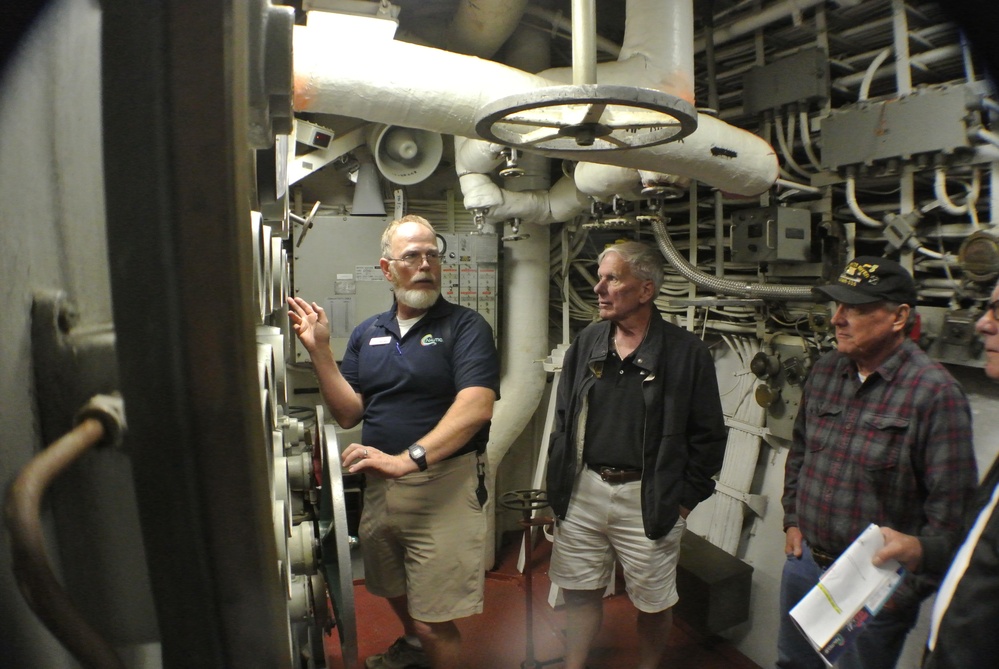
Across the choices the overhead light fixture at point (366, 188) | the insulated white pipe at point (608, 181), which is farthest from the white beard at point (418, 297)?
the overhead light fixture at point (366, 188)

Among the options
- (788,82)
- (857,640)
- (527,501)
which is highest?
(788,82)

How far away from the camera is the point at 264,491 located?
320 millimetres

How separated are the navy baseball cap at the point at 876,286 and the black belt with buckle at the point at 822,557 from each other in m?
0.75

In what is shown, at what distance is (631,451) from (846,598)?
0.80 m

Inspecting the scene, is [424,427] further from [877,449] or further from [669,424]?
[877,449]

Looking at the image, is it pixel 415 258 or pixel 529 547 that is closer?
pixel 415 258

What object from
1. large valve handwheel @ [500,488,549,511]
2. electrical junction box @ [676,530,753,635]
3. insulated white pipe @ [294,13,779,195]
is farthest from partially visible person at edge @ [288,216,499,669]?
electrical junction box @ [676,530,753,635]

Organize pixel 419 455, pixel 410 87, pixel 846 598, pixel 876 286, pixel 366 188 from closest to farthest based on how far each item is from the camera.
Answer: pixel 846 598 < pixel 410 87 < pixel 876 286 < pixel 419 455 < pixel 366 188

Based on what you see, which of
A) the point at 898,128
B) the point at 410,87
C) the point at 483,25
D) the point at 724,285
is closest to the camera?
the point at 410,87

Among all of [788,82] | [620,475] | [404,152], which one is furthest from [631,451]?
[404,152]

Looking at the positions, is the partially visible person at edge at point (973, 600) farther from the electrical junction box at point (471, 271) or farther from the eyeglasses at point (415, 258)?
the electrical junction box at point (471, 271)

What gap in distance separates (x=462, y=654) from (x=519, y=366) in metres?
1.56

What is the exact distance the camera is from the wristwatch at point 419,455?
5.72 ft

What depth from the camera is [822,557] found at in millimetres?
1700
